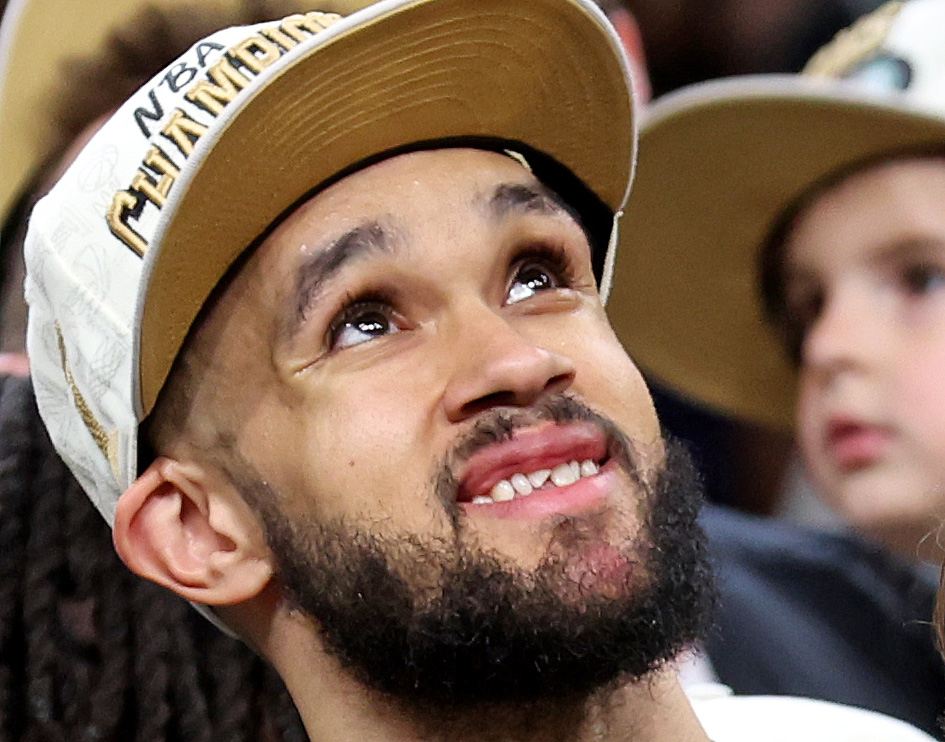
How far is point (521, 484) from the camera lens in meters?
1.12

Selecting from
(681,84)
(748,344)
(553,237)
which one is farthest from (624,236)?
(553,237)

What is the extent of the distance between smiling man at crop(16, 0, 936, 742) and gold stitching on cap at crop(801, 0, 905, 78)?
0.65m

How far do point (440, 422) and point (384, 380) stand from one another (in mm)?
62

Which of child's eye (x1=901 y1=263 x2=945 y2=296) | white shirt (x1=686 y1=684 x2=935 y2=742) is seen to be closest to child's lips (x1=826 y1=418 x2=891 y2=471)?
child's eye (x1=901 y1=263 x2=945 y2=296)

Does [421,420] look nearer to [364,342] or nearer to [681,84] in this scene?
→ [364,342]

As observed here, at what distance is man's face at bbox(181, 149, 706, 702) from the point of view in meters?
1.09

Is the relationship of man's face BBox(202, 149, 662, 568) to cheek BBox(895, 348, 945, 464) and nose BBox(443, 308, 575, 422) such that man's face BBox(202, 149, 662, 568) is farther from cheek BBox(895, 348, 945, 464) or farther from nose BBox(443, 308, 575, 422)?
cheek BBox(895, 348, 945, 464)

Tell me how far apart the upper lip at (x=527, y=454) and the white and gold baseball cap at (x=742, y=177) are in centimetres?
77

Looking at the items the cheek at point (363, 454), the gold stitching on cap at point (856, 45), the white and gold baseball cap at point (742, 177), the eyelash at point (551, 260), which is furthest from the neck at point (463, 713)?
the gold stitching on cap at point (856, 45)

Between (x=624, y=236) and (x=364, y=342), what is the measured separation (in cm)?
83

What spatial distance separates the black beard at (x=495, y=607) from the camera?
3.52 feet

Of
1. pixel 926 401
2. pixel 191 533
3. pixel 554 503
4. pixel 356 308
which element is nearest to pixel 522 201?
pixel 356 308

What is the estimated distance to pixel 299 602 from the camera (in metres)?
1.17

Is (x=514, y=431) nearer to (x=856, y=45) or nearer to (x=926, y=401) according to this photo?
(x=926, y=401)
